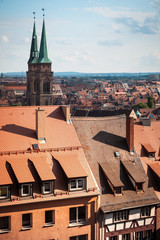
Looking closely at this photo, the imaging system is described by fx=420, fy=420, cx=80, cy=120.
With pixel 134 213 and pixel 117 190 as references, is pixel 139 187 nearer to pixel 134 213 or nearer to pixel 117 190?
pixel 117 190

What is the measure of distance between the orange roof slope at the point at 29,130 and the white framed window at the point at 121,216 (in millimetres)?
6027

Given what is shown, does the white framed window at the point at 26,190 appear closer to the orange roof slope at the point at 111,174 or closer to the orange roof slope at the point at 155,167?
the orange roof slope at the point at 111,174

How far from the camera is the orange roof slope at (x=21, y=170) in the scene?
27.6m

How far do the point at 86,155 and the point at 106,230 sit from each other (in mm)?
5780

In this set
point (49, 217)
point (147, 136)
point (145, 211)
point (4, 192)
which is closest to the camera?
point (4, 192)

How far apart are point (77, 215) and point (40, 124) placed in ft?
23.9

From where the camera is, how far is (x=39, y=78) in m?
154

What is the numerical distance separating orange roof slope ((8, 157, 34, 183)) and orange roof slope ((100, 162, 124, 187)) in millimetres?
6158

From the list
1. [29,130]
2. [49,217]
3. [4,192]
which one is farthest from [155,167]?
[4,192]

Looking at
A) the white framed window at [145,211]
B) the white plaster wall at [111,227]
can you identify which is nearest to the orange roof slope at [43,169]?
the white plaster wall at [111,227]

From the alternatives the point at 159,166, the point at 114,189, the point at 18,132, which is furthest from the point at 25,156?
the point at 159,166

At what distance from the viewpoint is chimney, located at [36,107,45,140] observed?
31.4 m

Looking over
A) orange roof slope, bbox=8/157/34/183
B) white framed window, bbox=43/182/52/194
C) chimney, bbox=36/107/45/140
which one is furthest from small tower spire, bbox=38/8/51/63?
white framed window, bbox=43/182/52/194

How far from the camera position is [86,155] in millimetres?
32125
